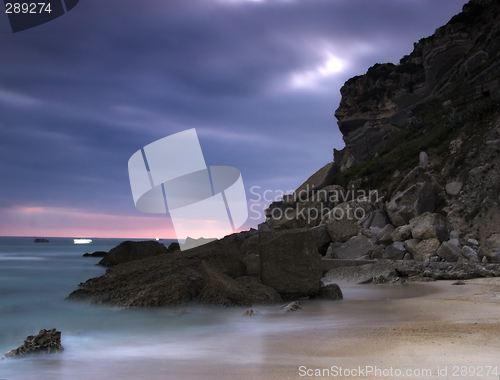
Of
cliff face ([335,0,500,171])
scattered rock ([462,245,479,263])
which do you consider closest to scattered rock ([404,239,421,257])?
scattered rock ([462,245,479,263])

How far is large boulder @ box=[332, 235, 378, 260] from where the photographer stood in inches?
429

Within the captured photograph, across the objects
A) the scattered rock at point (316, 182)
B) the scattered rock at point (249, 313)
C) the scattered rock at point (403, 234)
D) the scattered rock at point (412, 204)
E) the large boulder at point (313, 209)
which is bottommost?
the scattered rock at point (249, 313)

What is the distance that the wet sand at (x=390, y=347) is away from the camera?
280 cm

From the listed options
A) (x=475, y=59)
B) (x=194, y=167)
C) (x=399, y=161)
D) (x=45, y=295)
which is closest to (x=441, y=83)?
(x=475, y=59)

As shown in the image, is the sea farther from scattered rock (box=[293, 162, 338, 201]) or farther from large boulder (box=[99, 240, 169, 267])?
scattered rock (box=[293, 162, 338, 201])

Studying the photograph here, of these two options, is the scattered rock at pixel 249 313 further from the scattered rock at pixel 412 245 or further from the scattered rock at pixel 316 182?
the scattered rock at pixel 316 182

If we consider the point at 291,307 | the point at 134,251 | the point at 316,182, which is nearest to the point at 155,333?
the point at 291,307

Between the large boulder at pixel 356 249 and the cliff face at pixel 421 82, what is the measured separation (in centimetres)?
1070

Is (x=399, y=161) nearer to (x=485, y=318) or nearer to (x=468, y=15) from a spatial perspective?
(x=485, y=318)

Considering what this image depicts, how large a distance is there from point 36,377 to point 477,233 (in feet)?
36.5

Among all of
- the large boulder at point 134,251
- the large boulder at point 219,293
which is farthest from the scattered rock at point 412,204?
the large boulder at point 134,251

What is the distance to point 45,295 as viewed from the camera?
28.2 feet

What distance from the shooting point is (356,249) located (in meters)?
11.1

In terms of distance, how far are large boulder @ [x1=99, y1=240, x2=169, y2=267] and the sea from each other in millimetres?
5803
